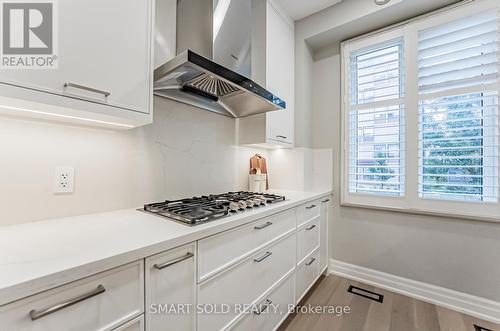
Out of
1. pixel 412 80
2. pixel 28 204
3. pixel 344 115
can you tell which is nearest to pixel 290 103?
pixel 344 115

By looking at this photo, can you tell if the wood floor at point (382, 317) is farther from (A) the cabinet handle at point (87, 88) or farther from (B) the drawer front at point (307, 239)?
(A) the cabinet handle at point (87, 88)

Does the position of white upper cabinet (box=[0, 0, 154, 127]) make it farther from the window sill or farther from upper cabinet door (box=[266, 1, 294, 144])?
the window sill

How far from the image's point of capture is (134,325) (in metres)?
0.73

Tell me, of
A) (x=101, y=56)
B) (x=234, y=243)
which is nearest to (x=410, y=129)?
(x=234, y=243)

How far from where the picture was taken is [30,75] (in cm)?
72

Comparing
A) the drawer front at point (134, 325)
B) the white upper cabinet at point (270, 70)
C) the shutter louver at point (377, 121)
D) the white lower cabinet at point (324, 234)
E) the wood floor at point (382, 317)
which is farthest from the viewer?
the white lower cabinet at point (324, 234)

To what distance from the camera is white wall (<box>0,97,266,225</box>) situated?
0.95 metres

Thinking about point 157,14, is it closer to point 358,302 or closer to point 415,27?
point 415,27

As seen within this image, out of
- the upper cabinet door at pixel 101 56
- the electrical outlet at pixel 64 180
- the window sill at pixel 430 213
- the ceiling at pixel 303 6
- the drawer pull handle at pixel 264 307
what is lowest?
the drawer pull handle at pixel 264 307

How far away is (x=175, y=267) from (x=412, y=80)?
237 centimetres

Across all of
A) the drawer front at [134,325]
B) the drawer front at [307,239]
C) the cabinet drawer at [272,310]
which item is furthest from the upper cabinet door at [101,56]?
the drawer front at [307,239]

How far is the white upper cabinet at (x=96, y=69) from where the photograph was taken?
0.75 m

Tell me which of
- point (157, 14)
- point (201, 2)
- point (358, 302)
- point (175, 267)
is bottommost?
point (358, 302)

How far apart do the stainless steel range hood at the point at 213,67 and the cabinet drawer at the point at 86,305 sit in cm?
98
